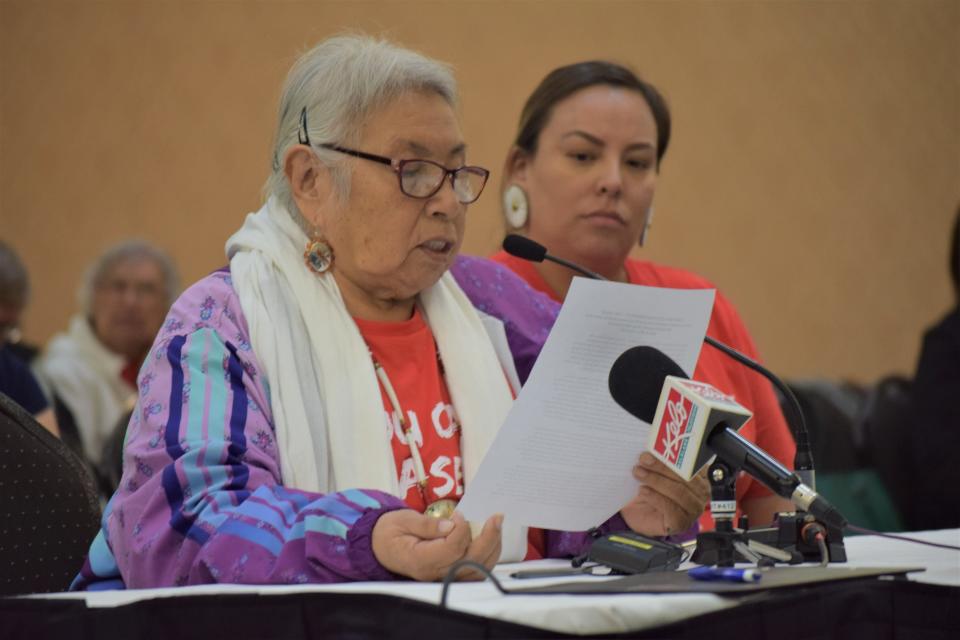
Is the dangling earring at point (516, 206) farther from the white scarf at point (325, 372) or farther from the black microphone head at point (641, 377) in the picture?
the black microphone head at point (641, 377)

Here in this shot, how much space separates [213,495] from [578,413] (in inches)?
17.7

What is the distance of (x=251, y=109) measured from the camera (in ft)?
19.1

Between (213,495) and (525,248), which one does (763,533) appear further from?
(213,495)

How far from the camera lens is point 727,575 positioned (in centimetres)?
114

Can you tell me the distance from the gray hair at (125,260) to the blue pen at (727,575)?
13.5 feet

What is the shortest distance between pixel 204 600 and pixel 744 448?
1.93ft

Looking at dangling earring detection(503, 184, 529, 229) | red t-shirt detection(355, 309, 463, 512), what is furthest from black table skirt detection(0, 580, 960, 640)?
dangling earring detection(503, 184, 529, 229)

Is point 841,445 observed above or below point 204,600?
above

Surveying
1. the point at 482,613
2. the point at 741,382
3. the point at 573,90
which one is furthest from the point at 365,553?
the point at 573,90

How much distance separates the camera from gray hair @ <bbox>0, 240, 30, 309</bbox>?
366cm

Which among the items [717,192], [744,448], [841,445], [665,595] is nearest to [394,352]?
[744,448]

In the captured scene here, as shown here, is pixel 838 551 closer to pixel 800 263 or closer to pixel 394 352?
pixel 394 352

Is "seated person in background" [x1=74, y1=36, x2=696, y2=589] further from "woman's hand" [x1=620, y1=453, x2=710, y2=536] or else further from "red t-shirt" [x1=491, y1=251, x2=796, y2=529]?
"red t-shirt" [x1=491, y1=251, x2=796, y2=529]

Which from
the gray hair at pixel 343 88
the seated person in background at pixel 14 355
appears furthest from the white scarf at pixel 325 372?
the seated person in background at pixel 14 355
